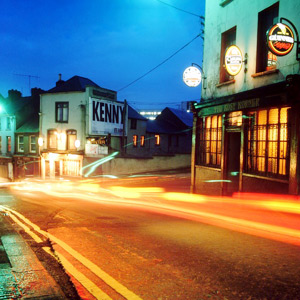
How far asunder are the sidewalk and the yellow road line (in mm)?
338

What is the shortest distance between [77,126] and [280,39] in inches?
1008

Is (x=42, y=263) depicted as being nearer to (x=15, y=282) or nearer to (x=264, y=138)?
(x=15, y=282)

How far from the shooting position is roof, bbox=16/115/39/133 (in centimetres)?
3729

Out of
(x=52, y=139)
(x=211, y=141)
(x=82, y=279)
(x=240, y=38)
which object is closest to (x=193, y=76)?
(x=240, y=38)

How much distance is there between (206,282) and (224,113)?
35.2 ft

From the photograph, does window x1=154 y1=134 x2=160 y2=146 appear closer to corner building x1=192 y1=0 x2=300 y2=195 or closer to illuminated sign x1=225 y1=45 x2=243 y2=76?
corner building x1=192 y1=0 x2=300 y2=195

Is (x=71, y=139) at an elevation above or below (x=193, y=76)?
below

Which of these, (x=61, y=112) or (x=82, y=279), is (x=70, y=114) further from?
(x=82, y=279)

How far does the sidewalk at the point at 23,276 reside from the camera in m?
4.18

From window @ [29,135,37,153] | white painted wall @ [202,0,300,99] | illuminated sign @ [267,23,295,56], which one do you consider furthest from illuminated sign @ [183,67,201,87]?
window @ [29,135,37,153]

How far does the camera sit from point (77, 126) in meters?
32.8

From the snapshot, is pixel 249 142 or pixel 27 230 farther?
pixel 249 142

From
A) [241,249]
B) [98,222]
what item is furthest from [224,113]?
[241,249]

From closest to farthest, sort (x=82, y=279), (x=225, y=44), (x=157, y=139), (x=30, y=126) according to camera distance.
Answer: (x=82, y=279) < (x=225, y=44) < (x=30, y=126) < (x=157, y=139)
